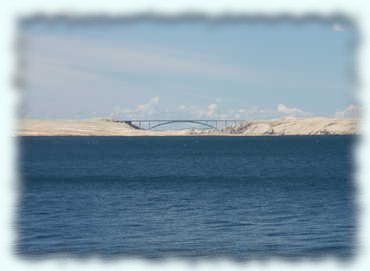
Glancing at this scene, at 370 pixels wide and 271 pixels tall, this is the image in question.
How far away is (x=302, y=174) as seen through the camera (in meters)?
75.7

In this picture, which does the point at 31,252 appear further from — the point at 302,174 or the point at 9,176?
the point at 302,174

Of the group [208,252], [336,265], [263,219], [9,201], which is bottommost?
[336,265]

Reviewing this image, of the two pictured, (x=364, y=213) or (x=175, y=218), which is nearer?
→ (x=364, y=213)

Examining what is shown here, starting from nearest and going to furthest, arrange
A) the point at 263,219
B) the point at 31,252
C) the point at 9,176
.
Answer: the point at 9,176, the point at 31,252, the point at 263,219

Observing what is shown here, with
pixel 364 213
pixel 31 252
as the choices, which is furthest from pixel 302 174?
pixel 364 213

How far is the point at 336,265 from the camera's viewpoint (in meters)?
6.65

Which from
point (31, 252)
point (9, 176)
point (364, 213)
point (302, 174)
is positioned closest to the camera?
point (9, 176)

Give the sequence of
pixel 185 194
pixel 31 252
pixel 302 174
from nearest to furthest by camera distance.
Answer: pixel 31 252 → pixel 185 194 → pixel 302 174

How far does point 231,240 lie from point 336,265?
789 inches

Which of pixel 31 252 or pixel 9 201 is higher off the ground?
pixel 31 252

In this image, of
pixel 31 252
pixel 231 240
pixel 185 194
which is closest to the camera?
pixel 31 252

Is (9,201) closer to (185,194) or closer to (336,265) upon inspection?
(336,265)

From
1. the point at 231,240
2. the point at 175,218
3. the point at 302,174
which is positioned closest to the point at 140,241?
the point at 231,240

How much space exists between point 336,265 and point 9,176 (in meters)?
3.19
